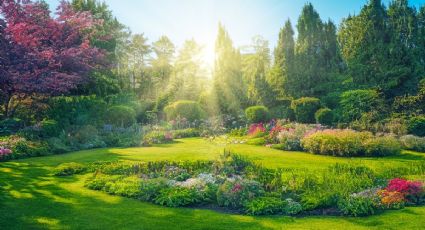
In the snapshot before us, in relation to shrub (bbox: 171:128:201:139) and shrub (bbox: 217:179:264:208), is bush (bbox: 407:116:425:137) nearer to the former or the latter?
shrub (bbox: 171:128:201:139)

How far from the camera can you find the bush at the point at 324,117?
909 inches

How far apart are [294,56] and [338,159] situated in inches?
667

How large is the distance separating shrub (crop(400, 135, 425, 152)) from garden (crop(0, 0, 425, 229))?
48 mm

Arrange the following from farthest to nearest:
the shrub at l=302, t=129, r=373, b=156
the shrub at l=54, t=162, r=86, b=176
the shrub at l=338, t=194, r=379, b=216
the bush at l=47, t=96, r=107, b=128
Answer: the bush at l=47, t=96, r=107, b=128, the shrub at l=302, t=129, r=373, b=156, the shrub at l=54, t=162, r=86, b=176, the shrub at l=338, t=194, r=379, b=216

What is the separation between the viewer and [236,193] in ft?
26.1

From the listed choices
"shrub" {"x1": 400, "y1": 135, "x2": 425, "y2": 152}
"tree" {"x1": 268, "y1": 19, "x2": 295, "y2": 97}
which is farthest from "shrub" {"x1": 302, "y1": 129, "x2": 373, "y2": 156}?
"tree" {"x1": 268, "y1": 19, "x2": 295, "y2": 97}

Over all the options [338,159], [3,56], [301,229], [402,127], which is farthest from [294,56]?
[301,229]

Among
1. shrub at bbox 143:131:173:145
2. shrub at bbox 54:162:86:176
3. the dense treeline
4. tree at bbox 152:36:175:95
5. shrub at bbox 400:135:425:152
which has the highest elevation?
tree at bbox 152:36:175:95

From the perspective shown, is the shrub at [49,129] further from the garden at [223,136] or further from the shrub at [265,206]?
the shrub at [265,206]

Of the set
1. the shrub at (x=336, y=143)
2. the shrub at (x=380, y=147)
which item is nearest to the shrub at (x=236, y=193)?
the shrub at (x=336, y=143)

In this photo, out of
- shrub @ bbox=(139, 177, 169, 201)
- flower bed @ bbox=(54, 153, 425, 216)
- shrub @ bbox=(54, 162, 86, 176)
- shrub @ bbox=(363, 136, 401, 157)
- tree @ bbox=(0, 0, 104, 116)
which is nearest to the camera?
flower bed @ bbox=(54, 153, 425, 216)

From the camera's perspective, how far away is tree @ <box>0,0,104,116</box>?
1379 cm

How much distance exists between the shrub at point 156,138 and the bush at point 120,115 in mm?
4200

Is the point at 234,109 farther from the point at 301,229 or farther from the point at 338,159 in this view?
the point at 301,229
